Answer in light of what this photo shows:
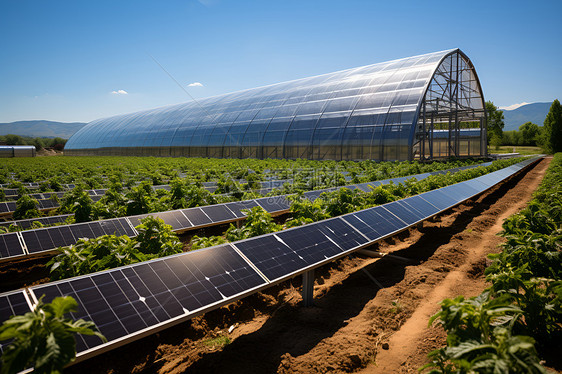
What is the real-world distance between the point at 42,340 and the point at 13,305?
53.1 inches

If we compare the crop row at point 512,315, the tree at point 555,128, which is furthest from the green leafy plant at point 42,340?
the tree at point 555,128

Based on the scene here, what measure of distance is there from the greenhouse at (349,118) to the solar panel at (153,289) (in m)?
26.8

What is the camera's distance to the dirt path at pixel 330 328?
426cm

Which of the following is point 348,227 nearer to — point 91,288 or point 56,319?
point 91,288

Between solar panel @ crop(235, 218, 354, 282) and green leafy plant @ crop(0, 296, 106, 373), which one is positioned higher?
green leafy plant @ crop(0, 296, 106, 373)

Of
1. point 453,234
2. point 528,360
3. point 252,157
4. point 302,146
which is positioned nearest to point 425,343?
point 528,360

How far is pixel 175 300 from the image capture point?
12.9 ft

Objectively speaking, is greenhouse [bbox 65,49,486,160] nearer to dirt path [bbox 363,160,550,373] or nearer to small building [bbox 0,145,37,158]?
dirt path [bbox 363,160,550,373]

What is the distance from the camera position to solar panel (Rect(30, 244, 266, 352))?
3428 mm

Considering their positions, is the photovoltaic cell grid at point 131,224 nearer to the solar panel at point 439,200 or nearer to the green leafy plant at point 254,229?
the solar panel at point 439,200

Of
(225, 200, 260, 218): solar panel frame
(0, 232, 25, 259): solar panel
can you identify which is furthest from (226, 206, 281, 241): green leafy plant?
(0, 232, 25, 259): solar panel

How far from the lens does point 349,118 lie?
33000 mm

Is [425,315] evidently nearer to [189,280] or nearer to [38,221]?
[189,280]

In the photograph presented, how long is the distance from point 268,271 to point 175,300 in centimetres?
147
